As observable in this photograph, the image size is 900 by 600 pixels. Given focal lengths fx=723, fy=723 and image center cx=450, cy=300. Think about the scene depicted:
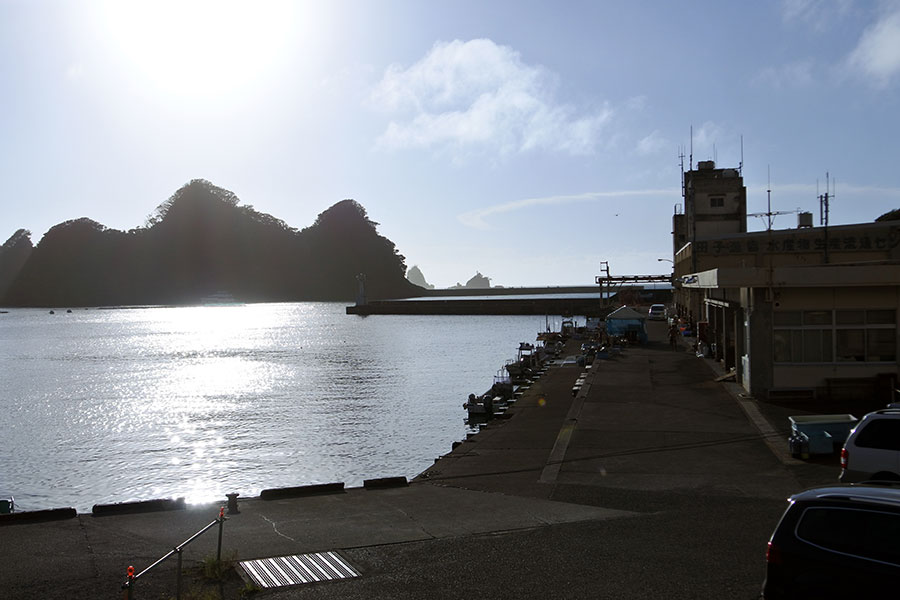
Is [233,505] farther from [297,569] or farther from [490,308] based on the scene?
[490,308]

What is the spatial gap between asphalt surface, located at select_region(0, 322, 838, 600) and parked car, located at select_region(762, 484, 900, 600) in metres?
2.22

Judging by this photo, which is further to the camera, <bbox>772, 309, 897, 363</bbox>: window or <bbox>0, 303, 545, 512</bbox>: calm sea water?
<bbox>0, 303, 545, 512</bbox>: calm sea water

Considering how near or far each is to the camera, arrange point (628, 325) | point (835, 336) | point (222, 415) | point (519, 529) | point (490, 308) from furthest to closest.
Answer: point (490, 308), point (628, 325), point (222, 415), point (835, 336), point (519, 529)

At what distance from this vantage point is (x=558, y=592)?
8.80 m

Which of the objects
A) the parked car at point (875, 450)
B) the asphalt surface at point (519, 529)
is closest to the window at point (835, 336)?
the asphalt surface at point (519, 529)

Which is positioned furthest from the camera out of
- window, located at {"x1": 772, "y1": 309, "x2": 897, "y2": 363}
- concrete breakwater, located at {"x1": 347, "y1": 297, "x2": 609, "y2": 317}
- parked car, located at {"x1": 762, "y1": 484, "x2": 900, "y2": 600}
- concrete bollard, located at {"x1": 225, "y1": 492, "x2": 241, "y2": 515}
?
concrete breakwater, located at {"x1": 347, "y1": 297, "x2": 609, "y2": 317}

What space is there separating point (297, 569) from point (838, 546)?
6689 mm

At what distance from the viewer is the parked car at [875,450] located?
11.3 m

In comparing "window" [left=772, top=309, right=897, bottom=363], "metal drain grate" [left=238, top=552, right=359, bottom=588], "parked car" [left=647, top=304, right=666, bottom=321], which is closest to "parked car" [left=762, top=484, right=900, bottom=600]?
"metal drain grate" [left=238, top=552, right=359, bottom=588]

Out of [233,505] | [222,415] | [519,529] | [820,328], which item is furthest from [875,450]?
Answer: [222,415]

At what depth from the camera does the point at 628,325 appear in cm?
5206

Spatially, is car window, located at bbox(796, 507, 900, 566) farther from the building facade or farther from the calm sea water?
the calm sea water

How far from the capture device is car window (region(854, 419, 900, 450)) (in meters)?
11.3

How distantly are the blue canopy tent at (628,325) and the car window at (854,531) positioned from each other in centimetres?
4574
